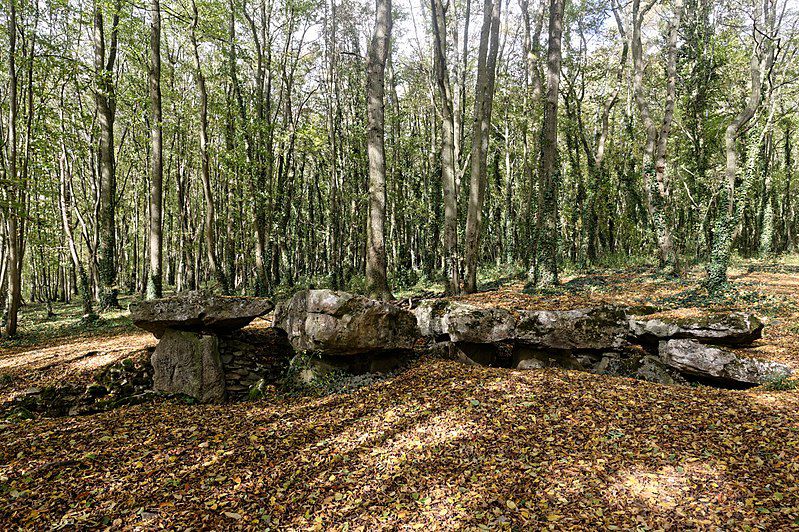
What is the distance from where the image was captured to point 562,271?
19906 millimetres

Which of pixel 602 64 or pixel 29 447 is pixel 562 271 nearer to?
pixel 602 64

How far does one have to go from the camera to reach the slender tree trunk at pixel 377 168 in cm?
912

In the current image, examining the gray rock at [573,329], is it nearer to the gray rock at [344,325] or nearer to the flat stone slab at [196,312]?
the gray rock at [344,325]

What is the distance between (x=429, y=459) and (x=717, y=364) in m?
5.43

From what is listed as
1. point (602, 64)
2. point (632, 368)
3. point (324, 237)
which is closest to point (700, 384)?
point (632, 368)

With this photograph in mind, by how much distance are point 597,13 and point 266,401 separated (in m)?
24.4

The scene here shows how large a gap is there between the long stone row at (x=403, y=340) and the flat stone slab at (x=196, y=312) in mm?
17

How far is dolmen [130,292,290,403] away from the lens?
265 inches

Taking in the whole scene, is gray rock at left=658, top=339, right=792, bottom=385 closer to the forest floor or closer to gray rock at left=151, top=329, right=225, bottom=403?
the forest floor

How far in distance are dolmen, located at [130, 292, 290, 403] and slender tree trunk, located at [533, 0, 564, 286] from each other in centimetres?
1060

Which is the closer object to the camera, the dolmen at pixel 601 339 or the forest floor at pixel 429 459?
the forest floor at pixel 429 459

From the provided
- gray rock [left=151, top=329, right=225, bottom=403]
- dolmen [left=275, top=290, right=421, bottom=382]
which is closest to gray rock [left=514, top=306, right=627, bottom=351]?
dolmen [left=275, top=290, right=421, bottom=382]

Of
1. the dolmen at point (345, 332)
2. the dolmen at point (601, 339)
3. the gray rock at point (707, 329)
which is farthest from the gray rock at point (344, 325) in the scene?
the gray rock at point (707, 329)

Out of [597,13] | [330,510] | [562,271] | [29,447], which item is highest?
[597,13]
